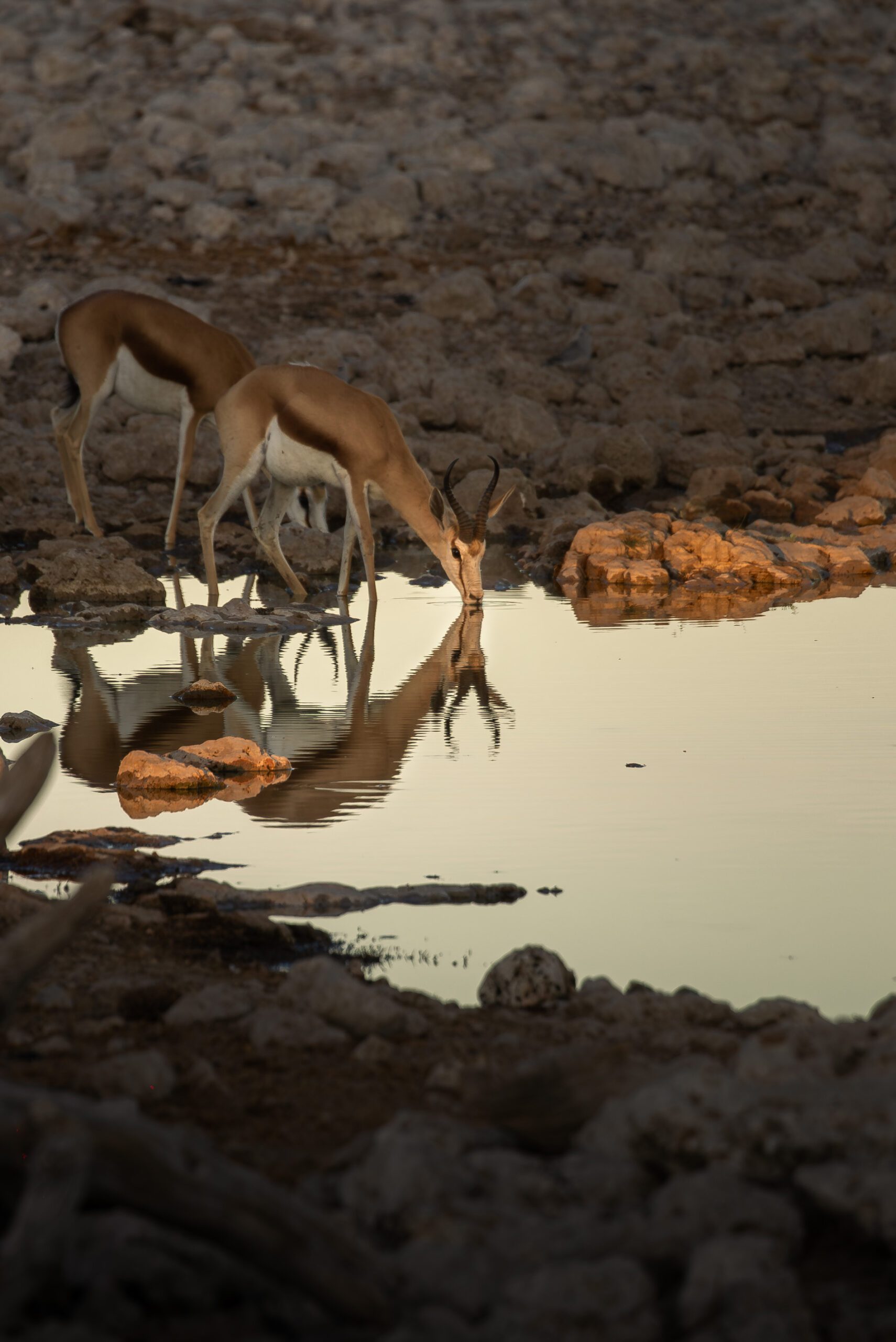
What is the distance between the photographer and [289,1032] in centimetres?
341

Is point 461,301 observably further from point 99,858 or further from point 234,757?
point 99,858

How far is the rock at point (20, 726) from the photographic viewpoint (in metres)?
7.07

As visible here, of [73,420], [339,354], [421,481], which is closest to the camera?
[421,481]

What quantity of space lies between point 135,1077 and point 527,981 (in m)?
1.08

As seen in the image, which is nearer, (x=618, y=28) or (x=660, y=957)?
(x=660, y=957)

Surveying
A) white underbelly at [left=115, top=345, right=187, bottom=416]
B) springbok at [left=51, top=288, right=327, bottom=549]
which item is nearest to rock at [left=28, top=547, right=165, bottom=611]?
springbok at [left=51, top=288, right=327, bottom=549]

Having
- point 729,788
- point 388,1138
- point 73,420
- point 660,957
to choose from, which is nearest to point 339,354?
point 73,420

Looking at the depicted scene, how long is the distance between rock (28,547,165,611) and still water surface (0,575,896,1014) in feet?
5.25

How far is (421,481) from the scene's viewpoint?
480 inches

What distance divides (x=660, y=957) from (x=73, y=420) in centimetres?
1132

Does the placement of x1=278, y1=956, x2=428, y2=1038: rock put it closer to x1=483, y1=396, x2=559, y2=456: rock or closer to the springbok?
the springbok

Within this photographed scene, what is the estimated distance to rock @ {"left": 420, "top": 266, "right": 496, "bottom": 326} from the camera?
22266mm

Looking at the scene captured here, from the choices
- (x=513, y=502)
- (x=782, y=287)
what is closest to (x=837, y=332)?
(x=782, y=287)

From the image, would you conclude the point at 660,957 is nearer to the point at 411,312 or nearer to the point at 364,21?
the point at 411,312
